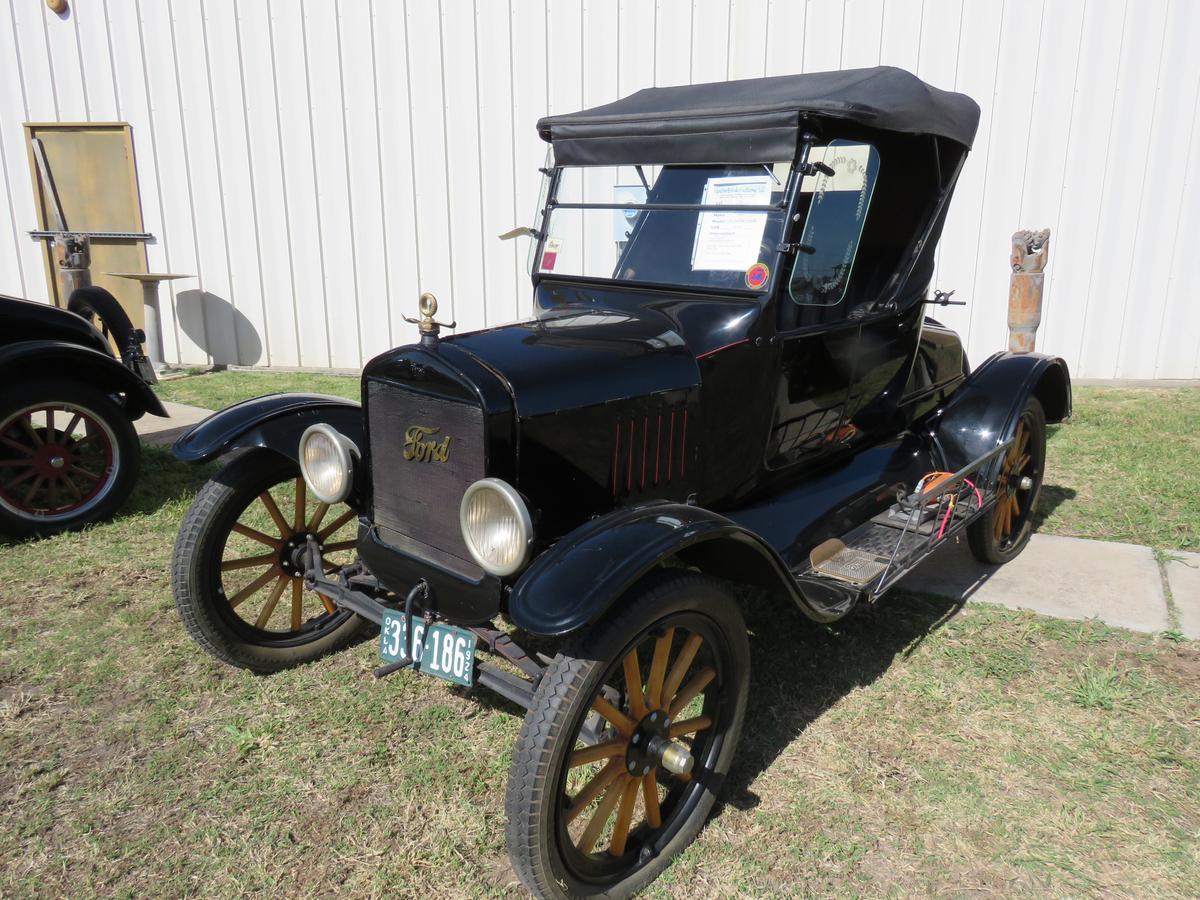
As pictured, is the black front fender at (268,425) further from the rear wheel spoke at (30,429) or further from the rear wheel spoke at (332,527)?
the rear wheel spoke at (30,429)

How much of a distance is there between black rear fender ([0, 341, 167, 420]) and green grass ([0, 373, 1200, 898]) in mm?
1256

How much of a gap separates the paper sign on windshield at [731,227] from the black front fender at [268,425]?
1335 mm

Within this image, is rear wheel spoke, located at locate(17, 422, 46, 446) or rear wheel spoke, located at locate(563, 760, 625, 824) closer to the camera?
rear wheel spoke, located at locate(563, 760, 625, 824)

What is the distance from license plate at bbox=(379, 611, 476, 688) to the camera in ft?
7.39

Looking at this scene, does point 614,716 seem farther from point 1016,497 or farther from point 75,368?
point 75,368

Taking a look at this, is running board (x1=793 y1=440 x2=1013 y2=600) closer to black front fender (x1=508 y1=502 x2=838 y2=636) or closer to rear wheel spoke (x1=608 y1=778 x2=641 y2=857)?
black front fender (x1=508 y1=502 x2=838 y2=636)

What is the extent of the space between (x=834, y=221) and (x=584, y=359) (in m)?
1.17

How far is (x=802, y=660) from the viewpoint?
10.5 ft

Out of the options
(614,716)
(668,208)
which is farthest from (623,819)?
(668,208)

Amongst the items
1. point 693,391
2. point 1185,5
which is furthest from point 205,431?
point 1185,5

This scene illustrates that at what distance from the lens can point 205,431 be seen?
2.91 m

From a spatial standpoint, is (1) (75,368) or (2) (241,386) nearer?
(1) (75,368)

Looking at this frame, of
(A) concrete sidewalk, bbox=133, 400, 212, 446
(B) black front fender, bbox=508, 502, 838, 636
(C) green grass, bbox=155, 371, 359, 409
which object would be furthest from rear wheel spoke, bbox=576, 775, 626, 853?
(C) green grass, bbox=155, 371, 359, 409

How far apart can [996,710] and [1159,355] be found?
5804 mm
